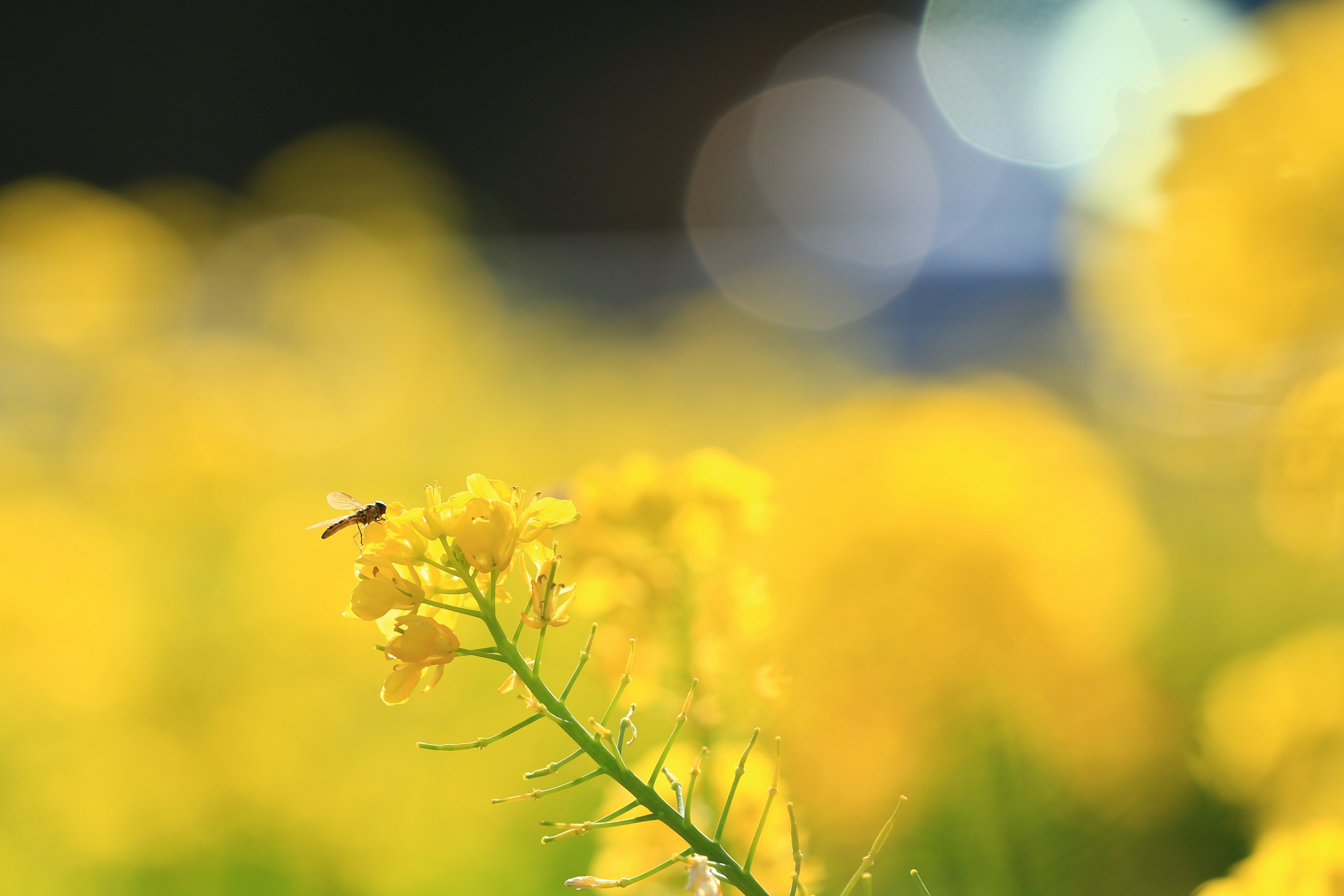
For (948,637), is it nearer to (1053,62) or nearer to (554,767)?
(554,767)

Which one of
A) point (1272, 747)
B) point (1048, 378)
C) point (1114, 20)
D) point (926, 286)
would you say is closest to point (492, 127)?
point (926, 286)

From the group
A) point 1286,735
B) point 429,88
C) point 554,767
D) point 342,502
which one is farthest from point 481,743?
point 429,88

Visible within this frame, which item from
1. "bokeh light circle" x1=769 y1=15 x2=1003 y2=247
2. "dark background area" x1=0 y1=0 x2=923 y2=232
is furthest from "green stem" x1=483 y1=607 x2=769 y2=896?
"dark background area" x1=0 y1=0 x2=923 y2=232

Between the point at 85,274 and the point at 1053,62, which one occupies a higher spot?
the point at 1053,62

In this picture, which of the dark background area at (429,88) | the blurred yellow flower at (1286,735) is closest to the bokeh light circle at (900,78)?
the dark background area at (429,88)

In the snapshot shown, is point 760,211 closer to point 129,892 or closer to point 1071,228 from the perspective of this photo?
point 1071,228
